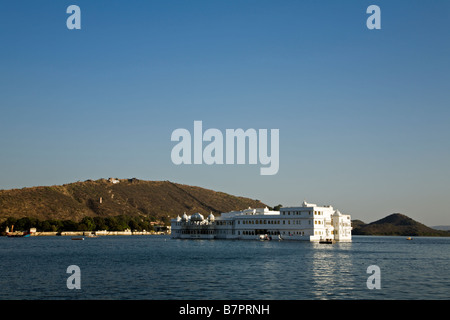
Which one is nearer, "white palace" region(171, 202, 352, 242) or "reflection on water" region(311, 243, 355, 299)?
"reflection on water" region(311, 243, 355, 299)

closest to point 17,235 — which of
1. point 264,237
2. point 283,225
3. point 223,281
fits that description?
point 264,237

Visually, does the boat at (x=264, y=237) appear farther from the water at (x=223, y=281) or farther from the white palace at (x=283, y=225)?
the water at (x=223, y=281)

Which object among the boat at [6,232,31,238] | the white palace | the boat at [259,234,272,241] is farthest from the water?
the boat at [6,232,31,238]

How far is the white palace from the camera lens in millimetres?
131250

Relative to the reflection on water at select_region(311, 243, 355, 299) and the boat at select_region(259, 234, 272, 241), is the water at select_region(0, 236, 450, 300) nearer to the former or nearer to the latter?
the reflection on water at select_region(311, 243, 355, 299)

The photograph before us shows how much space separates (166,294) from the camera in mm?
35656

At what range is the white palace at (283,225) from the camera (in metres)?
131

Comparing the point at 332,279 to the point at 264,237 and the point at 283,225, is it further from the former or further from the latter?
the point at 264,237

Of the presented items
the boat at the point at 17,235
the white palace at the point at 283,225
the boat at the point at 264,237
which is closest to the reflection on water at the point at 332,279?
the white palace at the point at 283,225

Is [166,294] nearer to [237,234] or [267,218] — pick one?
[267,218]
